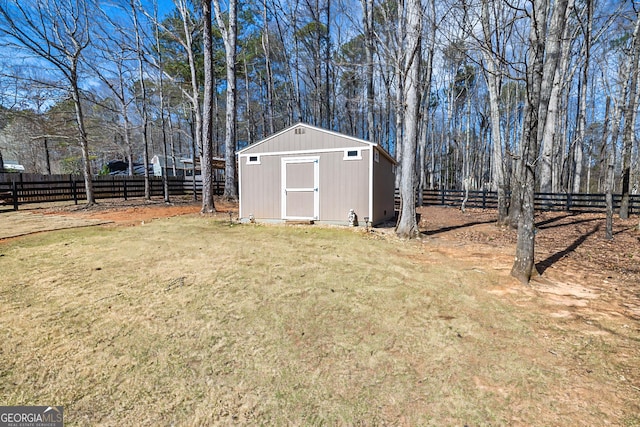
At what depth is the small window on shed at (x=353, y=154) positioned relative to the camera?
7.67 m

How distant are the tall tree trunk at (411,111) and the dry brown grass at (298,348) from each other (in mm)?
2522

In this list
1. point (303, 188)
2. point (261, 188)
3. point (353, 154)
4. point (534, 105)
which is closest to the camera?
→ point (534, 105)

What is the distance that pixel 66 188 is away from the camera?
1364cm

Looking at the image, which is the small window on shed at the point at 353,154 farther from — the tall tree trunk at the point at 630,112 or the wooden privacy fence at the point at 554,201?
Answer: the wooden privacy fence at the point at 554,201

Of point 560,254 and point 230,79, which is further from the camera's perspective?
point 230,79

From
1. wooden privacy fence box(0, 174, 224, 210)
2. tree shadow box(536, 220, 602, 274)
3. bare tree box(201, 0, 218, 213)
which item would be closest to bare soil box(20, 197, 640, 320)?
tree shadow box(536, 220, 602, 274)

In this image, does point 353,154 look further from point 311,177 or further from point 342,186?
point 311,177

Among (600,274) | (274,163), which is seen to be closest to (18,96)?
(274,163)

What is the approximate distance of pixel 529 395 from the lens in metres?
1.80

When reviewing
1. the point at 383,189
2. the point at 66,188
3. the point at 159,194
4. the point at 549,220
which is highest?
the point at 66,188

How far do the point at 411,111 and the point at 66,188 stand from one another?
1594cm

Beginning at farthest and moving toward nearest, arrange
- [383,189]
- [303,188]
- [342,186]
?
[383,189], [303,188], [342,186]

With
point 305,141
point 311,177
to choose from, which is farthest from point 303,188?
point 305,141

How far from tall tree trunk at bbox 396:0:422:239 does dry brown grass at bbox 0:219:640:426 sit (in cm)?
252
